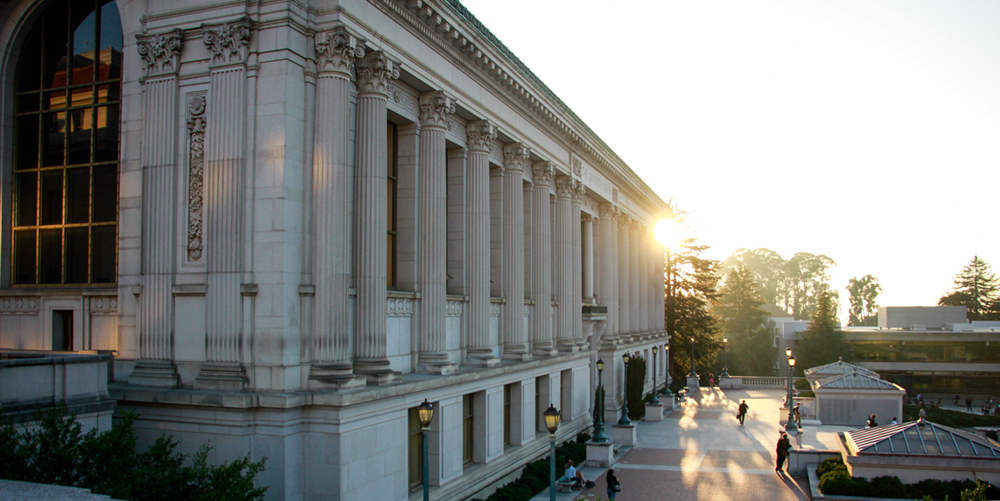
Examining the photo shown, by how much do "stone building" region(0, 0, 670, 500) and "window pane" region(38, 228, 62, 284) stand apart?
6 centimetres

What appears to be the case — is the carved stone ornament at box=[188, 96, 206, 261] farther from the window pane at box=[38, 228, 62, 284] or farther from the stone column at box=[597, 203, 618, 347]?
the stone column at box=[597, 203, 618, 347]

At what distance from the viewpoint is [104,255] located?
19891 millimetres

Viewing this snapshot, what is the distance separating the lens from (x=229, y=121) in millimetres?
16969

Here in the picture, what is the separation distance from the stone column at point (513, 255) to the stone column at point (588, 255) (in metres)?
14.6

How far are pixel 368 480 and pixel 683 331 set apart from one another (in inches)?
2385

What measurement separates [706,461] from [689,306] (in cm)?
4433

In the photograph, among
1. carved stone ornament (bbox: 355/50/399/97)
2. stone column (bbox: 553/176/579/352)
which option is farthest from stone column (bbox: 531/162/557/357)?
carved stone ornament (bbox: 355/50/399/97)

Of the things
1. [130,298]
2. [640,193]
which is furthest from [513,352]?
[640,193]

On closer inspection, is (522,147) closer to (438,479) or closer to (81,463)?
(438,479)

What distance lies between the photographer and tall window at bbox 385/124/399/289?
874 inches

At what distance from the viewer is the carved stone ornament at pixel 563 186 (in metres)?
36.8

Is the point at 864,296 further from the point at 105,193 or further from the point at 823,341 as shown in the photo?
the point at 105,193

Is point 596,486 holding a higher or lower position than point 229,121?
lower

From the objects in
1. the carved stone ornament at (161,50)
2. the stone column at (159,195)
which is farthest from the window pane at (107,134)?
the carved stone ornament at (161,50)
